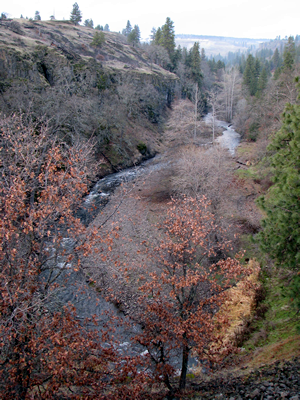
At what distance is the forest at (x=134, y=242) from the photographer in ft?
25.1

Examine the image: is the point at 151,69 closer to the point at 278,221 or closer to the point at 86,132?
the point at 86,132

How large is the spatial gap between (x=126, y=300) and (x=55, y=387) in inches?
401

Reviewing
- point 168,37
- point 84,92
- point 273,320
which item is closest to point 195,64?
point 168,37

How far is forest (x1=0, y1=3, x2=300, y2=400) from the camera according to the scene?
7.64 meters

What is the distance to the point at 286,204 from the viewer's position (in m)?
9.95

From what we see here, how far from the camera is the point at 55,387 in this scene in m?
6.54

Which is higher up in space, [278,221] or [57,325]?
[278,221]

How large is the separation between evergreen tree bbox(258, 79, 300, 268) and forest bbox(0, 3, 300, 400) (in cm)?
7

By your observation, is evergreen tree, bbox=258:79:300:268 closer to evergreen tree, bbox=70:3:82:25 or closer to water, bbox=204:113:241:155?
water, bbox=204:113:241:155

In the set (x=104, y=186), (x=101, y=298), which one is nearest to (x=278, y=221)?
(x=101, y=298)

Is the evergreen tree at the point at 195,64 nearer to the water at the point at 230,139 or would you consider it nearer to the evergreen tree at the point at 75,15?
the water at the point at 230,139

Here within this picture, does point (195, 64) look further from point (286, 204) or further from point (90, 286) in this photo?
point (286, 204)

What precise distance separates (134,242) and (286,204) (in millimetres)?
14192

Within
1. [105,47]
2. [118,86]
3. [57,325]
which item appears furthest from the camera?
Result: [105,47]
